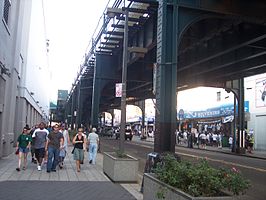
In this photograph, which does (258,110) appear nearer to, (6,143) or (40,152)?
(6,143)

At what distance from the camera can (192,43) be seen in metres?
27.0

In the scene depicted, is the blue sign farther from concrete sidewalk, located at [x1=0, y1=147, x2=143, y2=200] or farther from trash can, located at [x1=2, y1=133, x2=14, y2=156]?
concrete sidewalk, located at [x1=0, y1=147, x2=143, y2=200]

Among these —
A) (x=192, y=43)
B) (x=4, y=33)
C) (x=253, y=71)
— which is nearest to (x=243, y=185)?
(x=4, y=33)

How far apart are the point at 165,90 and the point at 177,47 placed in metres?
1.80

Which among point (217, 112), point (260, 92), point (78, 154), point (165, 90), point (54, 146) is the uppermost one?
point (260, 92)

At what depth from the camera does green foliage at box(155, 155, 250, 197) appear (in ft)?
19.7

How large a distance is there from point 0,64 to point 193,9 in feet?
27.5

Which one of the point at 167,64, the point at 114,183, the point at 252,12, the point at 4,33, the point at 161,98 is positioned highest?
the point at 252,12

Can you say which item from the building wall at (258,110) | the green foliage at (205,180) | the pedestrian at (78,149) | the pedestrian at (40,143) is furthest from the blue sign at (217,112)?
the green foliage at (205,180)

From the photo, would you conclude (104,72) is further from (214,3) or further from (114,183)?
(114,183)

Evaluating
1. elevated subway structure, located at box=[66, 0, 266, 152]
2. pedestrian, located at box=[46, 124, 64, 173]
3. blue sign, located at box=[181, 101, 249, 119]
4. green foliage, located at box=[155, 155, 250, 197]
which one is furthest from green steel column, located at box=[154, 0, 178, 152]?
blue sign, located at box=[181, 101, 249, 119]

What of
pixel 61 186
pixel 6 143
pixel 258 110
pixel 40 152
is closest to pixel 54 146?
pixel 40 152

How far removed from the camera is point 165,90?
1573 cm

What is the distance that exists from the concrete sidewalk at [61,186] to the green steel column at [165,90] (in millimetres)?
2738
